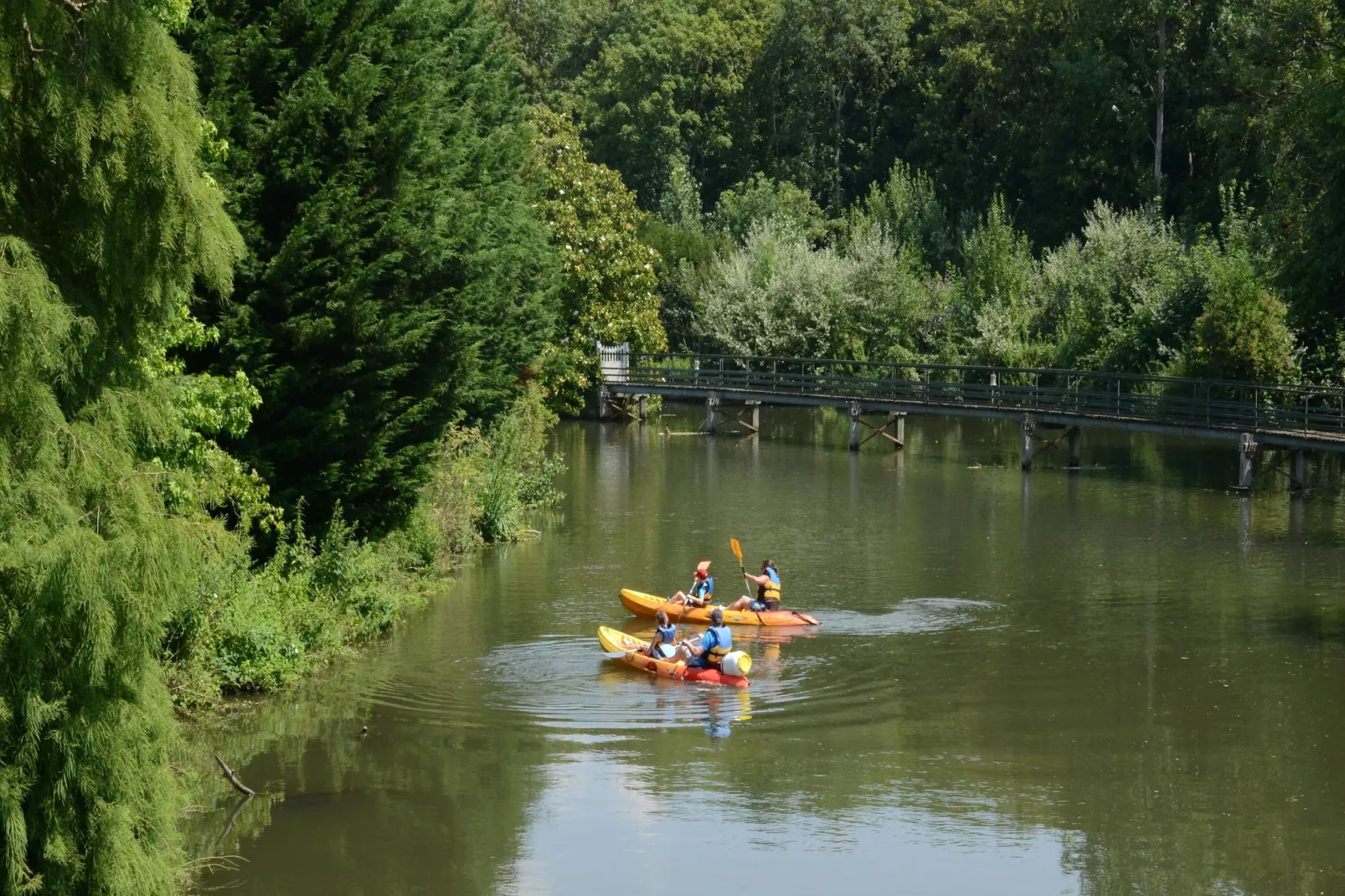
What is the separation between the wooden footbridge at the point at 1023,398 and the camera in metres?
39.7

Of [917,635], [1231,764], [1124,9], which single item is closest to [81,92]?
[1231,764]

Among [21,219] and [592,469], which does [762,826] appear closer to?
[21,219]

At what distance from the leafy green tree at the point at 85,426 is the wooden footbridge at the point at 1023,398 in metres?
30.3

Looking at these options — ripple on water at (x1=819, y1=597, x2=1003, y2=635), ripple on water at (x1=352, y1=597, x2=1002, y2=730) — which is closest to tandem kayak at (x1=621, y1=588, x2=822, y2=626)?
ripple on water at (x1=352, y1=597, x2=1002, y2=730)

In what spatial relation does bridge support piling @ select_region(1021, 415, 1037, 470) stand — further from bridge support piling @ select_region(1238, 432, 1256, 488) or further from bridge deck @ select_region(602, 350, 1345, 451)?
bridge support piling @ select_region(1238, 432, 1256, 488)

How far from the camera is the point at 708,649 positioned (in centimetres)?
2264

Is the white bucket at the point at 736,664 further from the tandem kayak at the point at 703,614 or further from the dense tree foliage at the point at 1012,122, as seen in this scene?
the dense tree foliage at the point at 1012,122

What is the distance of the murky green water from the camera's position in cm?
1622

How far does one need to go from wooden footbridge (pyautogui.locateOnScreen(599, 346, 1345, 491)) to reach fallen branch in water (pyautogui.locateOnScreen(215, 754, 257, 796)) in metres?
26.8

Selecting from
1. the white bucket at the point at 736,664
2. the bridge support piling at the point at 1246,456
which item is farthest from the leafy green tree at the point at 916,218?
the white bucket at the point at 736,664

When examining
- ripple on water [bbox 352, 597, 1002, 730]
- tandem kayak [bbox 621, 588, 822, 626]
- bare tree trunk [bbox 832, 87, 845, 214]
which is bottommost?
ripple on water [bbox 352, 597, 1002, 730]

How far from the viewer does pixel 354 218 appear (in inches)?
932

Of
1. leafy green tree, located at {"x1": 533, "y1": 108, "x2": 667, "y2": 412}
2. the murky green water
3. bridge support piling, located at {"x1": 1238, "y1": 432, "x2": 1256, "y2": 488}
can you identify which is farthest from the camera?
leafy green tree, located at {"x1": 533, "y1": 108, "x2": 667, "y2": 412}

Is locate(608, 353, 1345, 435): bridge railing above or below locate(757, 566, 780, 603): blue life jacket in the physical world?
above
